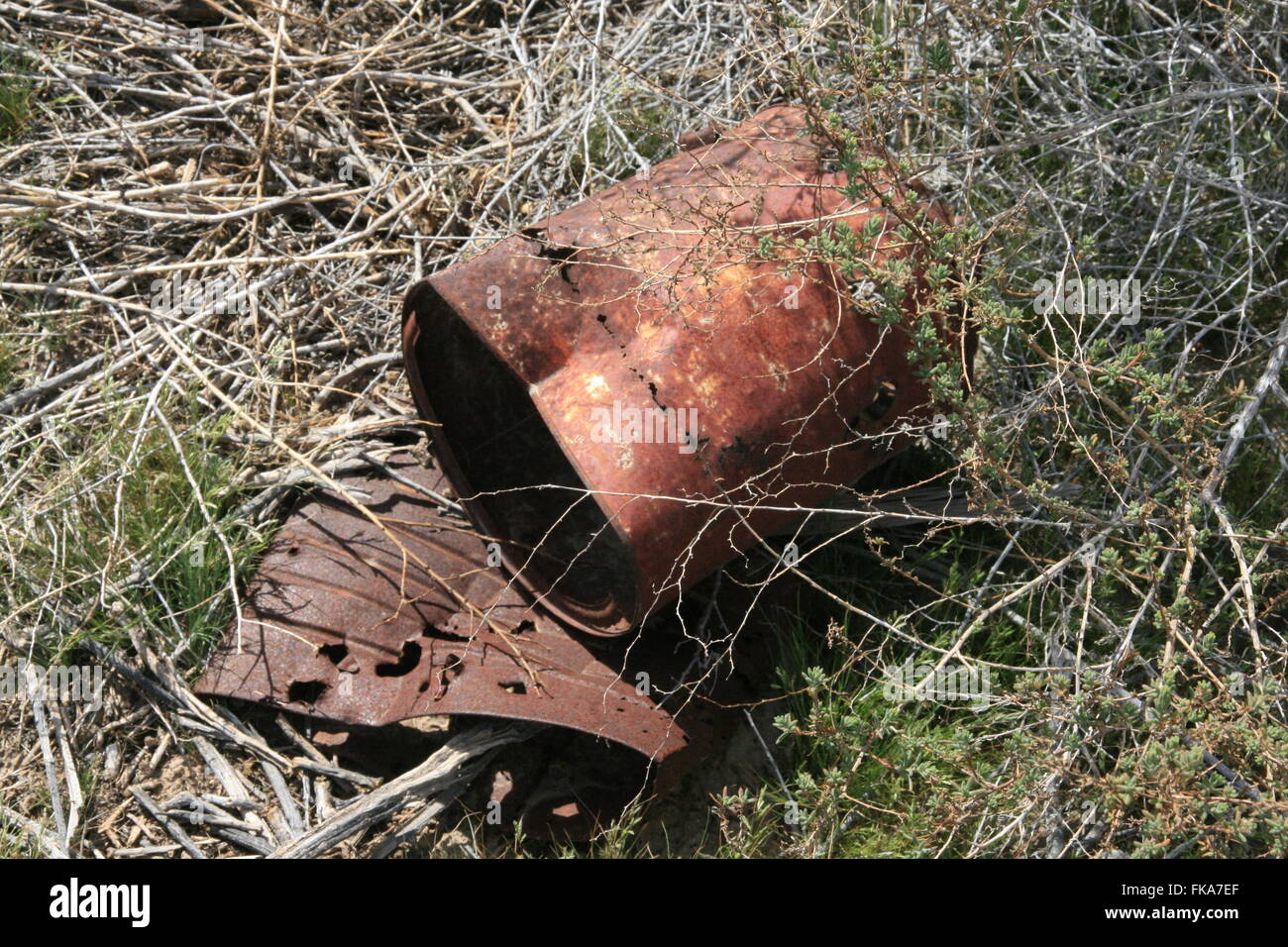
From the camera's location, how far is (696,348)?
8.50 ft

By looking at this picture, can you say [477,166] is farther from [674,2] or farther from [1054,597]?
[1054,597]

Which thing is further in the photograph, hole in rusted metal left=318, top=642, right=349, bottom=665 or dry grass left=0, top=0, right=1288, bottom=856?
hole in rusted metal left=318, top=642, right=349, bottom=665

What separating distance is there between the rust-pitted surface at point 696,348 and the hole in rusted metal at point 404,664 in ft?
1.19

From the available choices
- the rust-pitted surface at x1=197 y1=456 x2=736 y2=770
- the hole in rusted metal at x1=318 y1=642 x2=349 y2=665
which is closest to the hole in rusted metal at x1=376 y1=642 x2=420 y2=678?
the rust-pitted surface at x1=197 y1=456 x2=736 y2=770

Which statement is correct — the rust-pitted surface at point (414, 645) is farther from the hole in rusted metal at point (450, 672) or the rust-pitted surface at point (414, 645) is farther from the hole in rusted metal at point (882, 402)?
the hole in rusted metal at point (882, 402)

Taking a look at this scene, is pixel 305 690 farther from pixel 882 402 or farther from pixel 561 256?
pixel 882 402

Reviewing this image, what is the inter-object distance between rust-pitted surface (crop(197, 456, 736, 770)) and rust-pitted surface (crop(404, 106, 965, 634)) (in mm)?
161

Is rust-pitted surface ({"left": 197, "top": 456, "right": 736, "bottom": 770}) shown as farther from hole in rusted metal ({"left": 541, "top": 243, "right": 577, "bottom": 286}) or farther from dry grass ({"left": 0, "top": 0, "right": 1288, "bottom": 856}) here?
hole in rusted metal ({"left": 541, "top": 243, "right": 577, "bottom": 286})

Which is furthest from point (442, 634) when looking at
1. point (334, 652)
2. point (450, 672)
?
point (334, 652)

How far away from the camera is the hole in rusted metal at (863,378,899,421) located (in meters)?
2.83

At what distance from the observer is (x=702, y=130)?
3.19m

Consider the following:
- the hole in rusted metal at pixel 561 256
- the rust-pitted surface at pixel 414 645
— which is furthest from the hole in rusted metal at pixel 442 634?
the hole in rusted metal at pixel 561 256

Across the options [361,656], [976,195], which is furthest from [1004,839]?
[976,195]

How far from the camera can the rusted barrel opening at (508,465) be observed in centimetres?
314
